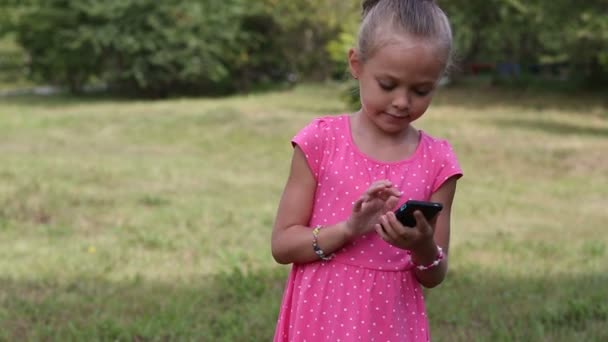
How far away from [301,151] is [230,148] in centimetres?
1177

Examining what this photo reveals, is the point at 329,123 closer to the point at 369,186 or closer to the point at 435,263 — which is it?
the point at 369,186

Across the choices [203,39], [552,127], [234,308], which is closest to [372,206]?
[234,308]

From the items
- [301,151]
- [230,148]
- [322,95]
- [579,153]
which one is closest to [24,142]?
[230,148]

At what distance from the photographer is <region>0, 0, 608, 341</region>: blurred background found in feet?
16.5

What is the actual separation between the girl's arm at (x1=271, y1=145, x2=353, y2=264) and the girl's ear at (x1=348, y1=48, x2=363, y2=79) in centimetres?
25

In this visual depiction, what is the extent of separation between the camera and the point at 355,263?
8.11 feet

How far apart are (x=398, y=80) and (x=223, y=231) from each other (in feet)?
17.6

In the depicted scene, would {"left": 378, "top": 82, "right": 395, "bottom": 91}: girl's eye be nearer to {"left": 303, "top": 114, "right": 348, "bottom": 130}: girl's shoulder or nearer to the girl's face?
the girl's face

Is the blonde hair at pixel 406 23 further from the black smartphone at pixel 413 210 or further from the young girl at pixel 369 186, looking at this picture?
the black smartphone at pixel 413 210

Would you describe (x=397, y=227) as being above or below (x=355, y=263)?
above

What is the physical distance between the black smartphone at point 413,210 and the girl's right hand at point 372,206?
53 mm

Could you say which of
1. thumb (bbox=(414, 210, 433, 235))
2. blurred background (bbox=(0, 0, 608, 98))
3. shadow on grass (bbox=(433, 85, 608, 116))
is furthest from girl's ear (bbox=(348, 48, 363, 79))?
blurred background (bbox=(0, 0, 608, 98))

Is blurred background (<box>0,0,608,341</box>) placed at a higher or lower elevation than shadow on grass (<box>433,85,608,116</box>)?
higher

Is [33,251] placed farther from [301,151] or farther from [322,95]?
[322,95]
